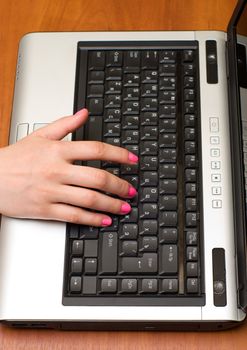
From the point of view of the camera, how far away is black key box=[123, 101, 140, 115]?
0.72m

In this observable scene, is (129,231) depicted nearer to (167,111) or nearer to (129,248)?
(129,248)

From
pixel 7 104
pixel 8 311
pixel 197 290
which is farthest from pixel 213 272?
pixel 7 104

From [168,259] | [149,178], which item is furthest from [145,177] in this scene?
[168,259]

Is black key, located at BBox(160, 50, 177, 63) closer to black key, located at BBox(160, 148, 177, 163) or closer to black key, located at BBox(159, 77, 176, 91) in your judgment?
black key, located at BBox(159, 77, 176, 91)

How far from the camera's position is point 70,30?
2.65ft

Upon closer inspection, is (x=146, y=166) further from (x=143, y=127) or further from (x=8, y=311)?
(x=8, y=311)

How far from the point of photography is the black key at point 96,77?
29.3 inches

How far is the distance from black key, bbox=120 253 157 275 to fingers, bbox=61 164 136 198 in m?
0.08

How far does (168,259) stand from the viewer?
65 cm

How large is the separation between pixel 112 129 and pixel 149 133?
0.16 ft

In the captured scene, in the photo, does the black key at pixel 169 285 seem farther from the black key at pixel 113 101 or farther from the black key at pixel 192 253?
the black key at pixel 113 101

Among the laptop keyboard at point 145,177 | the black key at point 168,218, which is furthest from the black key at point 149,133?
the black key at point 168,218

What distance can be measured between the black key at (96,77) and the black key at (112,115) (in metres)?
0.05

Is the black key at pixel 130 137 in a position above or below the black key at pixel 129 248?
above
